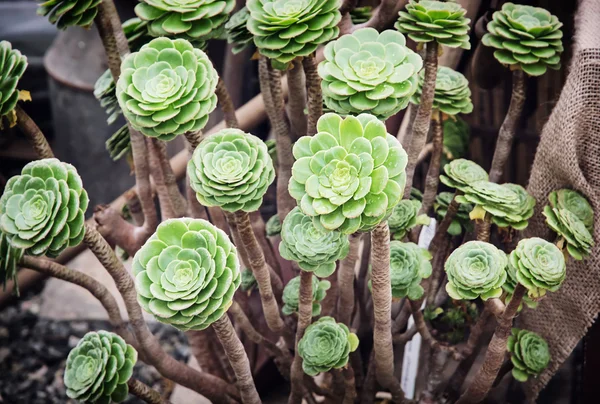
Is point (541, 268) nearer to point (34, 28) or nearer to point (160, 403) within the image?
point (160, 403)

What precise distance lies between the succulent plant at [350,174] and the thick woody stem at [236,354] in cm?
20

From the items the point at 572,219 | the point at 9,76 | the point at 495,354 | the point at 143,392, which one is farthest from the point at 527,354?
the point at 9,76

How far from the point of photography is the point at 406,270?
0.70 meters

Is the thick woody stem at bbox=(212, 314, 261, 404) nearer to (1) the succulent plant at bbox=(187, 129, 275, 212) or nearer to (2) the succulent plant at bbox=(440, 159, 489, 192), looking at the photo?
(1) the succulent plant at bbox=(187, 129, 275, 212)

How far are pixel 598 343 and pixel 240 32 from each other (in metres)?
0.76

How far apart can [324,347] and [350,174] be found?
28cm

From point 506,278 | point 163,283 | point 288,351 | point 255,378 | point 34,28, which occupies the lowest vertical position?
point 34,28

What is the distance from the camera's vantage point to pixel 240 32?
0.75 m

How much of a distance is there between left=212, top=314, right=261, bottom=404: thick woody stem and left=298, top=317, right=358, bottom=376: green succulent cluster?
73mm

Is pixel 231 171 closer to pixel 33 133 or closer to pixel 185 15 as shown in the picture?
pixel 185 15

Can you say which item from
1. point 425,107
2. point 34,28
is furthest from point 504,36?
point 34,28

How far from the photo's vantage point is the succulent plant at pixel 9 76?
65 cm

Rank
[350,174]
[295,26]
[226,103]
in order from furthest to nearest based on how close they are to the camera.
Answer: [226,103] → [295,26] → [350,174]

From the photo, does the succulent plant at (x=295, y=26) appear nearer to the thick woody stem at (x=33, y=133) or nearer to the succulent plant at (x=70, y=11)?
the succulent plant at (x=70, y=11)
